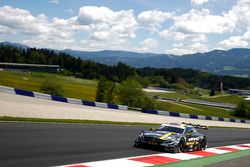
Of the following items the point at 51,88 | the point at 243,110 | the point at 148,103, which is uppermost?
the point at 51,88

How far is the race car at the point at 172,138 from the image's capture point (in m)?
16.2

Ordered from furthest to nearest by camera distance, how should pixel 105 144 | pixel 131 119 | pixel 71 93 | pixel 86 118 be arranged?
pixel 71 93 → pixel 131 119 → pixel 86 118 → pixel 105 144

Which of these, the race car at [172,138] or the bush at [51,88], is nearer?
the race car at [172,138]

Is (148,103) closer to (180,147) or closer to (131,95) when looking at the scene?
(131,95)

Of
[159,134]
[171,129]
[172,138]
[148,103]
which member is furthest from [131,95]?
[172,138]

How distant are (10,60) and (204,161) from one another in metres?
190

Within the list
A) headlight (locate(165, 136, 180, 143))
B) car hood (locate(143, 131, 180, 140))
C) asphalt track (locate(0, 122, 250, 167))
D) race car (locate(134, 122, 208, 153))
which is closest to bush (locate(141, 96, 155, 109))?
asphalt track (locate(0, 122, 250, 167))

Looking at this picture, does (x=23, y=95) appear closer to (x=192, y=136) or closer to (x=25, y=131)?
(x=25, y=131)

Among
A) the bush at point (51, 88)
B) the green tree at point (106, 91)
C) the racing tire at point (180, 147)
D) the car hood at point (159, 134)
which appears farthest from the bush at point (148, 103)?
the car hood at point (159, 134)

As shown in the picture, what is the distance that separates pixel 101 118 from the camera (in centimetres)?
3231

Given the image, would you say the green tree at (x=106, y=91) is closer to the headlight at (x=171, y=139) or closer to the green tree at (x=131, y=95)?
the green tree at (x=131, y=95)

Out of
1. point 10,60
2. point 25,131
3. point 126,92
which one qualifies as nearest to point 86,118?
point 25,131

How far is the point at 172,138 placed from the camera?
53.6 ft

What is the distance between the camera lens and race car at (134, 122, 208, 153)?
16.2m
